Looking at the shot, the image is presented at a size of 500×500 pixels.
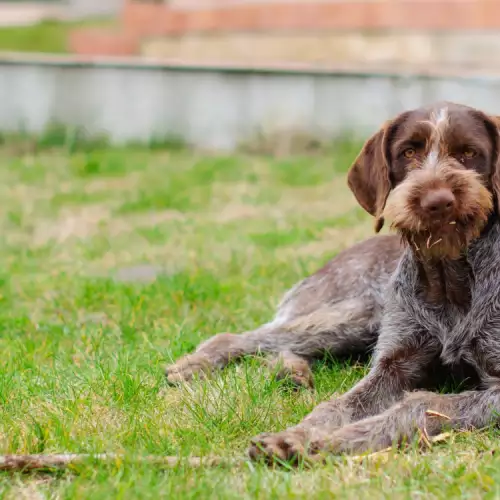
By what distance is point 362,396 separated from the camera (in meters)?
4.28

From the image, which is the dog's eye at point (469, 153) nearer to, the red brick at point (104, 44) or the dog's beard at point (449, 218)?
the dog's beard at point (449, 218)

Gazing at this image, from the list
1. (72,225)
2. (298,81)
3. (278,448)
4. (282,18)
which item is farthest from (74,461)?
(282,18)

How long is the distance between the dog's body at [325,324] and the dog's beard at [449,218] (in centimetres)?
89

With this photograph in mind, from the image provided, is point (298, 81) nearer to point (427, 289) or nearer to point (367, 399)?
point (427, 289)

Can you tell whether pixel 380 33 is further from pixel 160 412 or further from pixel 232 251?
pixel 160 412

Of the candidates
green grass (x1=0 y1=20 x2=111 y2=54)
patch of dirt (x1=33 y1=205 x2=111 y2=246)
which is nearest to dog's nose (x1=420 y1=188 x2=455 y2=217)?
patch of dirt (x1=33 y1=205 x2=111 y2=246)

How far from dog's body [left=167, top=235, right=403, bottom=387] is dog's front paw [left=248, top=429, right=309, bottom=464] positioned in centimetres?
103

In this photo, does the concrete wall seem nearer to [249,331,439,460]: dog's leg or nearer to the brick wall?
the brick wall

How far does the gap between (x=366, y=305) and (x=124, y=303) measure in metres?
1.75

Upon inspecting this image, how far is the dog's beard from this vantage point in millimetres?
4051

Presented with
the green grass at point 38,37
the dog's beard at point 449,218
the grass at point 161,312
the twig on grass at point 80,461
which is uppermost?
the dog's beard at point 449,218

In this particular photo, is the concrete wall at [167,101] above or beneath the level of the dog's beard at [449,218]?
beneath

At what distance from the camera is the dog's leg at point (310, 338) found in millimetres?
4996

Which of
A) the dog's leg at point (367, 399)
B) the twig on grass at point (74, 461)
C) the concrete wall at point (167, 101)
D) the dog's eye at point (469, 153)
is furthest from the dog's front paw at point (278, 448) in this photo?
the concrete wall at point (167, 101)
